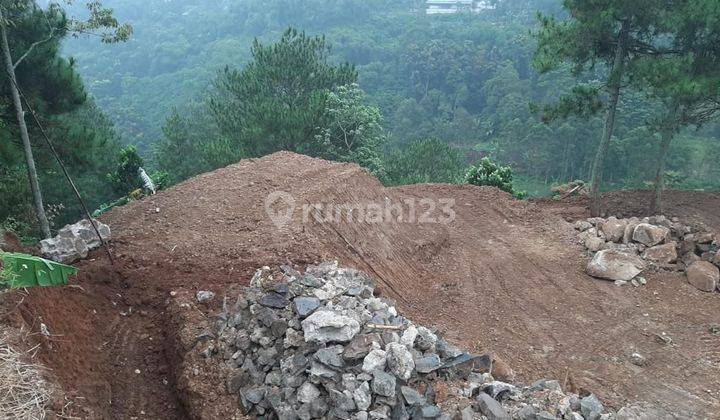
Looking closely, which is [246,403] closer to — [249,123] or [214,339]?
[214,339]

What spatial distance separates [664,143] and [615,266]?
358cm

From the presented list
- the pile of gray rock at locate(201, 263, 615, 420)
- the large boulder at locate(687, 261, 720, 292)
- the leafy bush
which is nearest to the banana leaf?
the pile of gray rock at locate(201, 263, 615, 420)

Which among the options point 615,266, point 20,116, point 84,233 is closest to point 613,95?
point 615,266

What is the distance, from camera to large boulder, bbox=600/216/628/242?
1000 centimetres

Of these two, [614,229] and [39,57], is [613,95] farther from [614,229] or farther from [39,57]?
[39,57]

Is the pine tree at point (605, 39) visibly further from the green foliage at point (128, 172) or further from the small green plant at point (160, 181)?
the green foliage at point (128, 172)

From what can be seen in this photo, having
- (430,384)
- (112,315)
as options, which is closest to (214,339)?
(112,315)

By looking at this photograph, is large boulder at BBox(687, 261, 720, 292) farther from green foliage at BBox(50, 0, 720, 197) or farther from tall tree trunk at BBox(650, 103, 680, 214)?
green foliage at BBox(50, 0, 720, 197)

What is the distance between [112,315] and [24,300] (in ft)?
4.23

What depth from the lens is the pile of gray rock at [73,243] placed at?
6.69m

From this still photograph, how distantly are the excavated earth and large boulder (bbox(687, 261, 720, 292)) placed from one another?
0.62 ft

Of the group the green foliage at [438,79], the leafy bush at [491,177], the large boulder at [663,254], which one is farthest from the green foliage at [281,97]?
the large boulder at [663,254]

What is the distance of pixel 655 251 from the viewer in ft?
30.8

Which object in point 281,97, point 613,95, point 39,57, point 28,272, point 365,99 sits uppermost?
point 39,57
